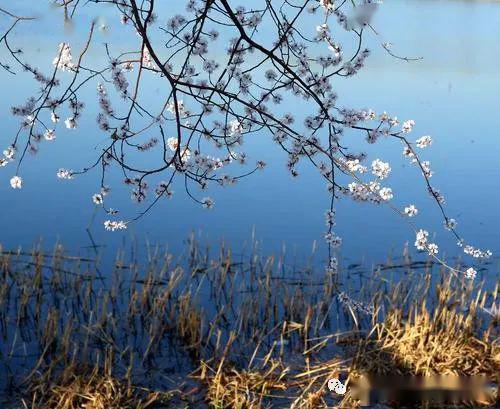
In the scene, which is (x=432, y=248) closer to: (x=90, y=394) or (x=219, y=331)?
(x=219, y=331)

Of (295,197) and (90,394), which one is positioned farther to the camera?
(295,197)

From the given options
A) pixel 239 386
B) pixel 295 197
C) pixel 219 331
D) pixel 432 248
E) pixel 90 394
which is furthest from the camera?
pixel 295 197

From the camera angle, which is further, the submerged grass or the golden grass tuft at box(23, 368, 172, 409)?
the submerged grass

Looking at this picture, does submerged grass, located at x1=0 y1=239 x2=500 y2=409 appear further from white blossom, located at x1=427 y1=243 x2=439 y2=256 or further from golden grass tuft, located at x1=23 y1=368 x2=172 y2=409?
white blossom, located at x1=427 y1=243 x2=439 y2=256

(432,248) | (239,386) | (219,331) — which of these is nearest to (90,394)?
(239,386)

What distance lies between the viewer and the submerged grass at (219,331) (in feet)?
17.6

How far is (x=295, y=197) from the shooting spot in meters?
11.5

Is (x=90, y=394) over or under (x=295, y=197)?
under

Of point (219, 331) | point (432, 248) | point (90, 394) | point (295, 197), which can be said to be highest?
point (295, 197)

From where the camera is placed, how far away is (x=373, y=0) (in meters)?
4.75

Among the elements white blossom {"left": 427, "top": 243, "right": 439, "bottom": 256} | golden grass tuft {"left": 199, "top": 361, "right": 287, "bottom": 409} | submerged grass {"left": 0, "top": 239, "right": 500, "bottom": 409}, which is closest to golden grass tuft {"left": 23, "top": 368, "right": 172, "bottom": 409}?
submerged grass {"left": 0, "top": 239, "right": 500, "bottom": 409}

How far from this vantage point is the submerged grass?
5.37 meters

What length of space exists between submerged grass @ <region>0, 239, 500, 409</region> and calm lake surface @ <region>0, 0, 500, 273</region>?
1.03m

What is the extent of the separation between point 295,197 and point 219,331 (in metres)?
5.84
